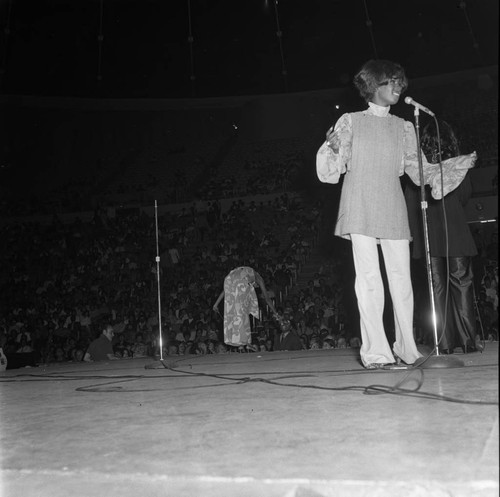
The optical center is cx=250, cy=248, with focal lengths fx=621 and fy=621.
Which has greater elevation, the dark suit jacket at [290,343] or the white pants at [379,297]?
the white pants at [379,297]

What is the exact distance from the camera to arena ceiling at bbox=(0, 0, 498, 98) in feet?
50.4

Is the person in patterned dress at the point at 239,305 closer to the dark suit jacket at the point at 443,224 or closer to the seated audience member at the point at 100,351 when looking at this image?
the seated audience member at the point at 100,351

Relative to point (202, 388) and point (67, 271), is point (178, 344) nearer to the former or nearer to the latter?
point (67, 271)

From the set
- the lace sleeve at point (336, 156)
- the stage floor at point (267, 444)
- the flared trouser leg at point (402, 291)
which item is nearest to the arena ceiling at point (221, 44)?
the lace sleeve at point (336, 156)

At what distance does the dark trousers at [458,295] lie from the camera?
12.8 feet

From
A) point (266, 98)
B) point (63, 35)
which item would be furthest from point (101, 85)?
point (266, 98)

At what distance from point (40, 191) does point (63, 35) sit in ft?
17.3

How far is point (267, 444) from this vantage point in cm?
134

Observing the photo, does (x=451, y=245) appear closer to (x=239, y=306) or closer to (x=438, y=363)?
(x=438, y=363)

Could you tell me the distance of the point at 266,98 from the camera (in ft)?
64.6

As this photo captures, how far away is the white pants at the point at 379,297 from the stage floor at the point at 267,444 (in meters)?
0.72

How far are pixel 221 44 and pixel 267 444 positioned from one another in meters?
17.2

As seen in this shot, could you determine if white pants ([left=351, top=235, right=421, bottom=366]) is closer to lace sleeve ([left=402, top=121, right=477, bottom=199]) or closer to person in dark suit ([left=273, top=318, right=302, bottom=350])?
lace sleeve ([left=402, top=121, right=477, bottom=199])

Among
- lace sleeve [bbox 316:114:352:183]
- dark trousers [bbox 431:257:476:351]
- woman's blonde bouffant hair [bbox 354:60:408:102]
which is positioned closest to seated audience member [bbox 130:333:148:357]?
dark trousers [bbox 431:257:476:351]
